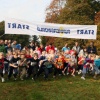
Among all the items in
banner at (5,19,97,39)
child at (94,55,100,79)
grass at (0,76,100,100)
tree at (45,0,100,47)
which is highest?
tree at (45,0,100,47)

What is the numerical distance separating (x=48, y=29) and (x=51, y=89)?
19.2 ft

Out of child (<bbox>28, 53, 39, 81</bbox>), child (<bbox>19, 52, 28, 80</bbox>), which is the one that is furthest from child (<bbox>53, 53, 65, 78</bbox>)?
child (<bbox>19, 52, 28, 80</bbox>)

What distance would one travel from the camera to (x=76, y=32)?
72.9 feet

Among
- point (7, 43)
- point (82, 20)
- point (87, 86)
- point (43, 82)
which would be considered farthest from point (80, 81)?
point (82, 20)

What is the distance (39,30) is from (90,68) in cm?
419

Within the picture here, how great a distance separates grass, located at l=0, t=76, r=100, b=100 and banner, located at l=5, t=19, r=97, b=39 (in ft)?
13.5

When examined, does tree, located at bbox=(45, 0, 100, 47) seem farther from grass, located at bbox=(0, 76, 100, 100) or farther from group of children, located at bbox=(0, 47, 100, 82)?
grass, located at bbox=(0, 76, 100, 100)

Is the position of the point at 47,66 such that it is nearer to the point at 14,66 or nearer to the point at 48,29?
the point at 14,66

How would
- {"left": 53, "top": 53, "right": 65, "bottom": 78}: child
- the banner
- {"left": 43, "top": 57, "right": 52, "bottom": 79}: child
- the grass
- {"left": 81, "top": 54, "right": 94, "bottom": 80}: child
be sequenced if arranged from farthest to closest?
the banner, {"left": 81, "top": 54, "right": 94, "bottom": 80}: child, {"left": 53, "top": 53, "right": 65, "bottom": 78}: child, {"left": 43, "top": 57, "right": 52, "bottom": 79}: child, the grass

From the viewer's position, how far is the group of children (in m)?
18.3

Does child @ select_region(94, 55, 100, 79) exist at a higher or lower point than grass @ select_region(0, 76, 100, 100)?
higher

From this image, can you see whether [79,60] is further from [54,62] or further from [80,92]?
[80,92]

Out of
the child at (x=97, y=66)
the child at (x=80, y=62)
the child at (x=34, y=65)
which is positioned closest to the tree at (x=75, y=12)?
the child at (x=80, y=62)

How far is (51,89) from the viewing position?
17172 mm
